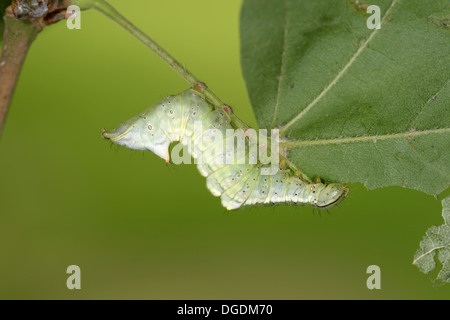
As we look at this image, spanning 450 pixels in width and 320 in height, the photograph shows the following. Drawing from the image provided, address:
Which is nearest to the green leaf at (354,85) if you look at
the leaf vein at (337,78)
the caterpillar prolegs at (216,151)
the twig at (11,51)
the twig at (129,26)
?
the leaf vein at (337,78)

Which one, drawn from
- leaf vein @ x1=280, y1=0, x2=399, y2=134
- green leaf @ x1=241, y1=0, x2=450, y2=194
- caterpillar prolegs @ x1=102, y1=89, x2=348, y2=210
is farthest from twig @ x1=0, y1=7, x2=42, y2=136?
leaf vein @ x1=280, y1=0, x2=399, y2=134

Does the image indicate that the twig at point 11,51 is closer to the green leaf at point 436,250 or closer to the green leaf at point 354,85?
the green leaf at point 354,85

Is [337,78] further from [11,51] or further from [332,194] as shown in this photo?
[11,51]

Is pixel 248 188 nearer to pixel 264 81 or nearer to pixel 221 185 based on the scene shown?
pixel 221 185

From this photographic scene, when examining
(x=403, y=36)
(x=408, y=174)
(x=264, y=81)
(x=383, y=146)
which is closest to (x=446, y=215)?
(x=408, y=174)

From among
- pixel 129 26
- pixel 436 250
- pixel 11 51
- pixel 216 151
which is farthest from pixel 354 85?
pixel 11 51

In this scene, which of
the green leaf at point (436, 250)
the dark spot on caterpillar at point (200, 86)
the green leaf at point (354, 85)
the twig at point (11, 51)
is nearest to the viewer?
the green leaf at point (354, 85)
